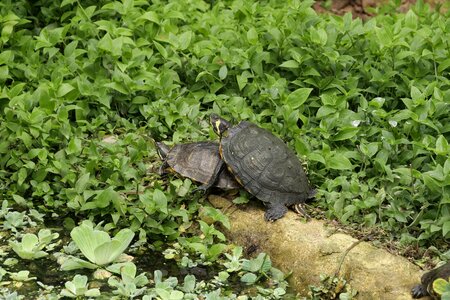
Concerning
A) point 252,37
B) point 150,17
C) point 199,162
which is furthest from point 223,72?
point 199,162

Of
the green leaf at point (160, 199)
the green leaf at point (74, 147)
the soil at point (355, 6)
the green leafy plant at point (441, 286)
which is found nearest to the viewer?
the green leafy plant at point (441, 286)

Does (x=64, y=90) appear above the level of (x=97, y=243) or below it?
above

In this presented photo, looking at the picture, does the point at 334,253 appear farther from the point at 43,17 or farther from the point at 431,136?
the point at 43,17

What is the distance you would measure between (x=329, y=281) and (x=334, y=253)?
0.24 metres

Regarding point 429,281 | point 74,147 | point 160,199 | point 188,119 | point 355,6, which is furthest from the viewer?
point 355,6

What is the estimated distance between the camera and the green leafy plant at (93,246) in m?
5.69

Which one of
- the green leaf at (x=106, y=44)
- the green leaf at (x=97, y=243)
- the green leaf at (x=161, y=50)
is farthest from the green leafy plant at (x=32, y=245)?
the green leaf at (x=161, y=50)

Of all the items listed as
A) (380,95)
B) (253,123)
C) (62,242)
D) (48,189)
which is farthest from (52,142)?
(380,95)

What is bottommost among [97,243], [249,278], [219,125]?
[249,278]

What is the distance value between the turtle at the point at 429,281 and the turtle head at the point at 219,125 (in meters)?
1.98

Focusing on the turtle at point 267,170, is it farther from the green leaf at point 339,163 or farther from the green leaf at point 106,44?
the green leaf at point 106,44

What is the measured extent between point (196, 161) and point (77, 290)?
63.0 inches

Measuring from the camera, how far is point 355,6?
11.5 metres

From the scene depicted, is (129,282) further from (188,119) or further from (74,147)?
(188,119)
